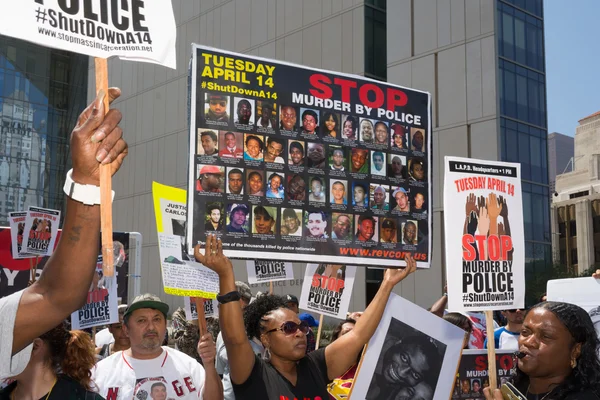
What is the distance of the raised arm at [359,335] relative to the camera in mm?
4176

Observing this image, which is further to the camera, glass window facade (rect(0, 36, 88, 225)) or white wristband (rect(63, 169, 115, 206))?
glass window facade (rect(0, 36, 88, 225))

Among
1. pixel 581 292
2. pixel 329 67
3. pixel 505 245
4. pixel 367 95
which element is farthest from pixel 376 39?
pixel 367 95

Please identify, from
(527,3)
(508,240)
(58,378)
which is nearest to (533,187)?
(527,3)

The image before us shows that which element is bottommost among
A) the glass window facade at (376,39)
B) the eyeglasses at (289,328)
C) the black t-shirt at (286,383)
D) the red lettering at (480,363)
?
the red lettering at (480,363)

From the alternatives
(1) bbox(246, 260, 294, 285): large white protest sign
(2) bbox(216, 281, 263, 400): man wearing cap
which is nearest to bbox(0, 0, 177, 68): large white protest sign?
Result: (2) bbox(216, 281, 263, 400): man wearing cap

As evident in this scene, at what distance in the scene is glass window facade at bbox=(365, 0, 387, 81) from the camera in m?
30.3

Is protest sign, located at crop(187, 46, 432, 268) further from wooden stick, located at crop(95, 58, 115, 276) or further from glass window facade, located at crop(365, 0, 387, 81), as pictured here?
glass window facade, located at crop(365, 0, 387, 81)

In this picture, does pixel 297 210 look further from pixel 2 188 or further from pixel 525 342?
pixel 2 188

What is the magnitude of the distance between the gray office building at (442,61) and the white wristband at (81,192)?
77.3 feet

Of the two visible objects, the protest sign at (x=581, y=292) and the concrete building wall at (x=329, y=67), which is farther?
the concrete building wall at (x=329, y=67)

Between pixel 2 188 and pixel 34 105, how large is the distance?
329 inches

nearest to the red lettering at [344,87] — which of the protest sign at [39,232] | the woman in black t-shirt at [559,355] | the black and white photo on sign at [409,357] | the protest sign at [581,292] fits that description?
the black and white photo on sign at [409,357]

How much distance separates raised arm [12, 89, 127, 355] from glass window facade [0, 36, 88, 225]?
63061 mm

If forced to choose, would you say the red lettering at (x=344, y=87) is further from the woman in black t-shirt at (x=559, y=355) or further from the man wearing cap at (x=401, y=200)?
the woman in black t-shirt at (x=559, y=355)
